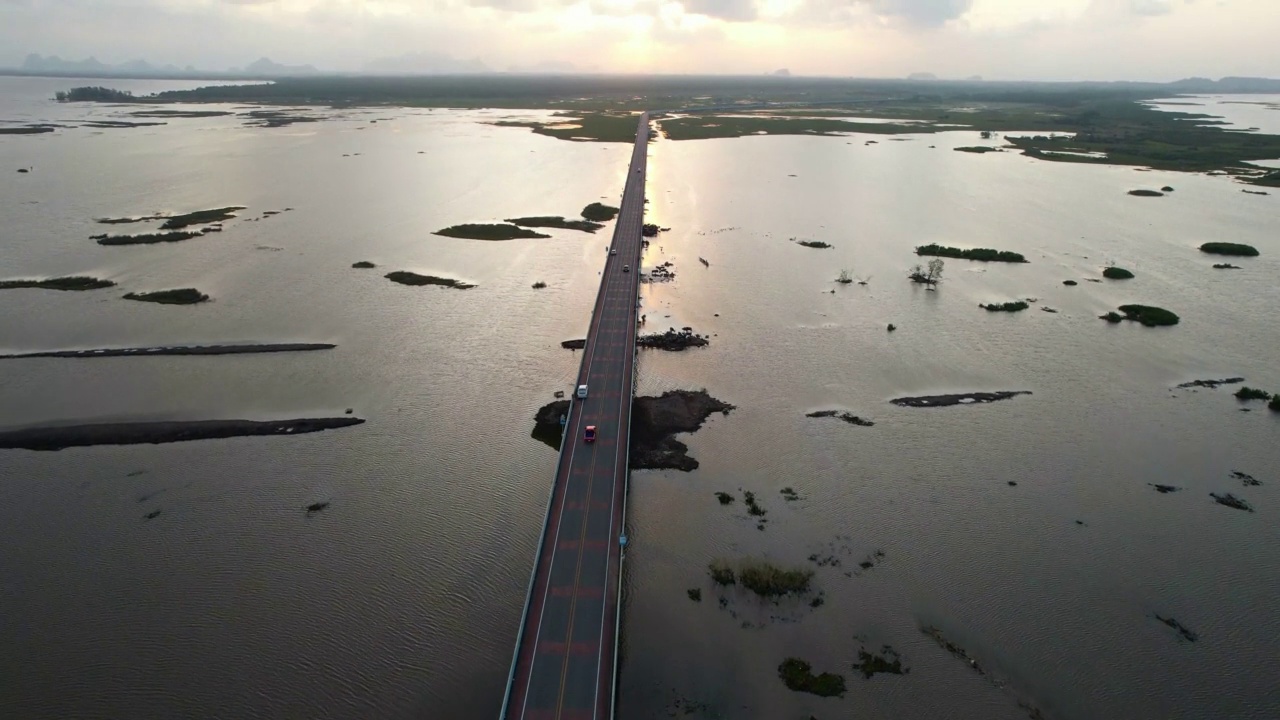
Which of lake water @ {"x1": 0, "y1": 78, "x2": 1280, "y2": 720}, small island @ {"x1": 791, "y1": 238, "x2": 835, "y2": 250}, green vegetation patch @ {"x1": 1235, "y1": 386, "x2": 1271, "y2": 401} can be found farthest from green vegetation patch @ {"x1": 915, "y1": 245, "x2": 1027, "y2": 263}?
green vegetation patch @ {"x1": 1235, "y1": 386, "x2": 1271, "y2": 401}

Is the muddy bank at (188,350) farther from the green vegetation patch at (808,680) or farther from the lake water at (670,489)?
the green vegetation patch at (808,680)

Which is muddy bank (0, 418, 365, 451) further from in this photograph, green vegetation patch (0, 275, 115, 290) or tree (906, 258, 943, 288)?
tree (906, 258, 943, 288)

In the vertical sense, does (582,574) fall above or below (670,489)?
above

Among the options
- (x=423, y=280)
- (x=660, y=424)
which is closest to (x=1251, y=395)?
(x=660, y=424)

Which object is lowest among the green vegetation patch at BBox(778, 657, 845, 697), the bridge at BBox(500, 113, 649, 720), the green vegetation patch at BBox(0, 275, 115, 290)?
the green vegetation patch at BBox(778, 657, 845, 697)

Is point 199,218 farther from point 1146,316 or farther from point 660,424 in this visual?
point 1146,316

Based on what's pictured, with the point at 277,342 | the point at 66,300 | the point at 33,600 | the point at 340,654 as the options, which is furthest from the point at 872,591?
the point at 66,300
